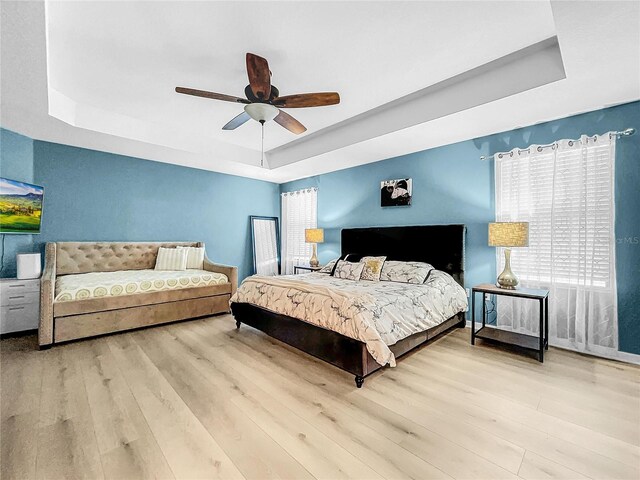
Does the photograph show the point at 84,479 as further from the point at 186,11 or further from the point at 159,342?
the point at 186,11

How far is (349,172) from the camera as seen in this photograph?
5191mm

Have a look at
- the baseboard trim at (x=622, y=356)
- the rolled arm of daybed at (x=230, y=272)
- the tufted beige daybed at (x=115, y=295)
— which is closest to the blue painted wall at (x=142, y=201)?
the tufted beige daybed at (x=115, y=295)

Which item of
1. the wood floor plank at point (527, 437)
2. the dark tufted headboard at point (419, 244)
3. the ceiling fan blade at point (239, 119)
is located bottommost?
the wood floor plank at point (527, 437)

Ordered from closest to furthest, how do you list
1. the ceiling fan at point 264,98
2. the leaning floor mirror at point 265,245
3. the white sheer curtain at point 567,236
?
the ceiling fan at point 264,98, the white sheer curtain at point 567,236, the leaning floor mirror at point 265,245

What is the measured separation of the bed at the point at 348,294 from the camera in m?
2.29

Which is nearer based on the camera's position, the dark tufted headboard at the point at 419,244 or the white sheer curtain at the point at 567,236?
the white sheer curtain at the point at 567,236

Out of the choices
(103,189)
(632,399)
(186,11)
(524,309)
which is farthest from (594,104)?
(103,189)

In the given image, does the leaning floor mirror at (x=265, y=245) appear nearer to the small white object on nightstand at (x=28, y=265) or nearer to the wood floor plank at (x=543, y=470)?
the small white object on nightstand at (x=28, y=265)

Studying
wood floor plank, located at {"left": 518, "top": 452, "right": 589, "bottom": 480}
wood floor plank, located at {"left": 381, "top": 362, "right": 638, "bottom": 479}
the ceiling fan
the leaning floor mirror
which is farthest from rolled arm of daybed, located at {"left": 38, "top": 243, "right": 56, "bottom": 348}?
wood floor plank, located at {"left": 518, "top": 452, "right": 589, "bottom": 480}

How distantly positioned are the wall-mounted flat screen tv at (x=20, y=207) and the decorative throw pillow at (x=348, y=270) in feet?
13.3

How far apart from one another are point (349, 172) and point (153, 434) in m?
4.53

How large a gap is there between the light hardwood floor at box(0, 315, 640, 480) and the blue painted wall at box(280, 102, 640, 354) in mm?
1034

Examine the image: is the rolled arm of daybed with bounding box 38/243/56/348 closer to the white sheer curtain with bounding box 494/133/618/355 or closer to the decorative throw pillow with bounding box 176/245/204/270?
the decorative throw pillow with bounding box 176/245/204/270

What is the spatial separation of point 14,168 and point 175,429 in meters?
3.97
